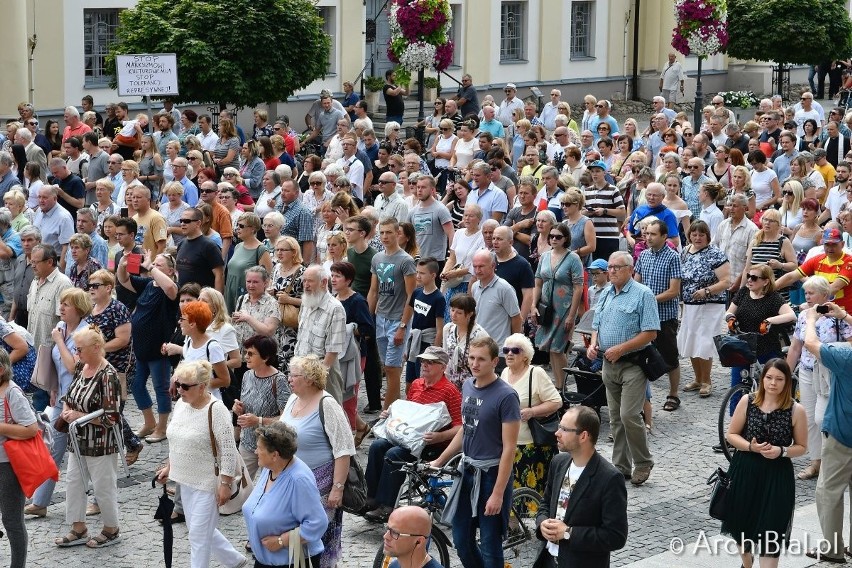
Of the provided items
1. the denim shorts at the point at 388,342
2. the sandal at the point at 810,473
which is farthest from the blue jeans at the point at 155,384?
the sandal at the point at 810,473

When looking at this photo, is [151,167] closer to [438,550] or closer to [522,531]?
[522,531]

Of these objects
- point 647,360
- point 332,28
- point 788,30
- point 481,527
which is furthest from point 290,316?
point 788,30

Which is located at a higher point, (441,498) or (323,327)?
(323,327)

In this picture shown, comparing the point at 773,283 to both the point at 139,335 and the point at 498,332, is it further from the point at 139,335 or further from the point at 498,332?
the point at 139,335

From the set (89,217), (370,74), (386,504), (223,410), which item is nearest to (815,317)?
(386,504)

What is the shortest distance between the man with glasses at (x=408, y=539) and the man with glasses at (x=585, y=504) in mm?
995

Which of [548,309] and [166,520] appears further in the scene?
[548,309]

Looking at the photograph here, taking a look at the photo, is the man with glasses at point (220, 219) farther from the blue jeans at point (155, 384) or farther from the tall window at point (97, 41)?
the tall window at point (97, 41)

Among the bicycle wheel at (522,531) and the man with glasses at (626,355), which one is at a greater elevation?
the man with glasses at (626,355)

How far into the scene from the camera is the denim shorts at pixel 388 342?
1332 centimetres

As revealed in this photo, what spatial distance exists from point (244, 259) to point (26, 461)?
4.40m

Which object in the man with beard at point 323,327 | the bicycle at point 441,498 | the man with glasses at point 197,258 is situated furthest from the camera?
the man with glasses at point 197,258

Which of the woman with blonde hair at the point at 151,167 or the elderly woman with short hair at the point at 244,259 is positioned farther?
the woman with blonde hair at the point at 151,167

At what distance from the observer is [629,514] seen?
11.1m
